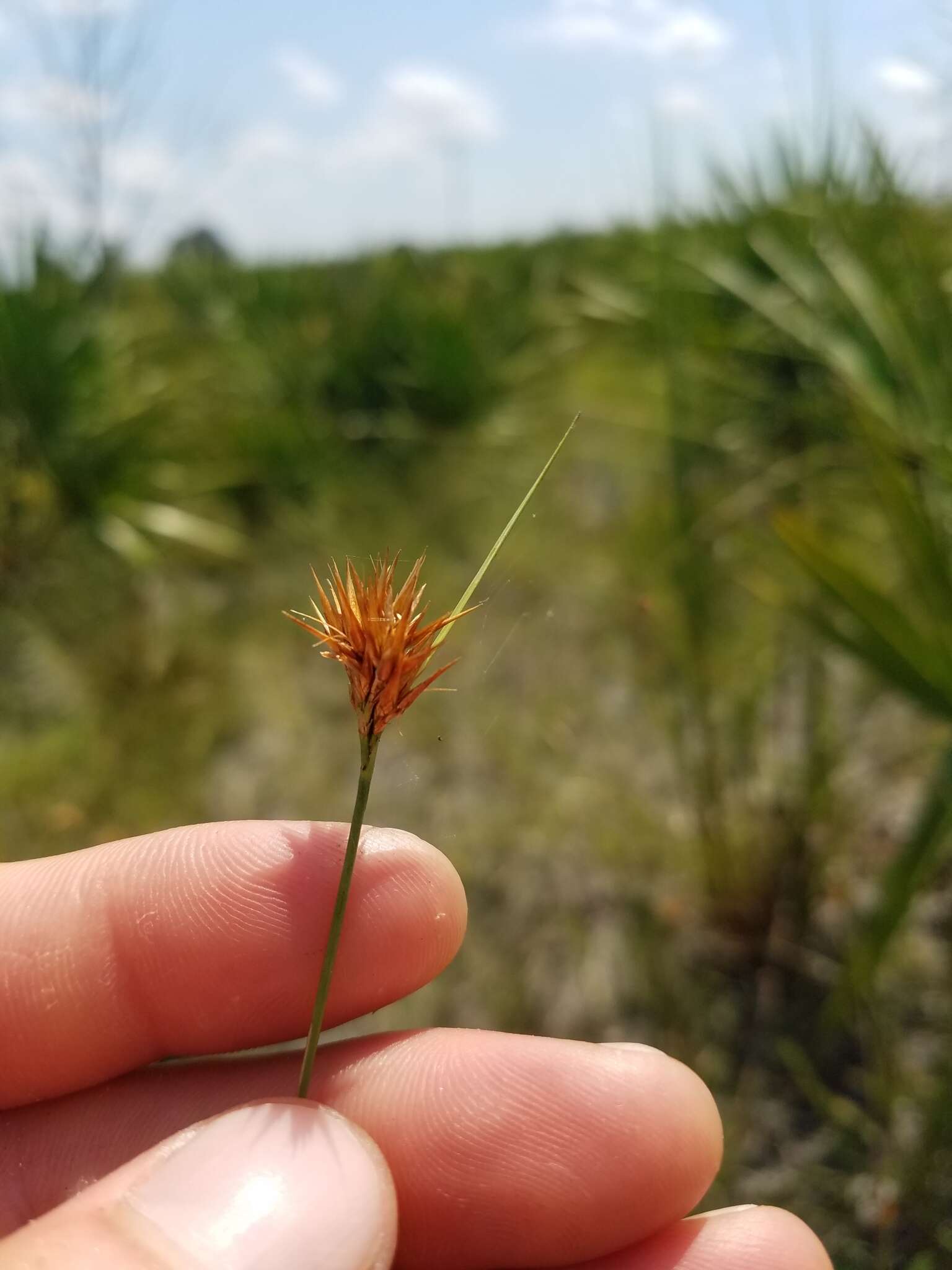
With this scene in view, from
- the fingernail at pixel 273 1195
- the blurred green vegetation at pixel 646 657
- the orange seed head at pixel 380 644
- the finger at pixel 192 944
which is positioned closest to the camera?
the orange seed head at pixel 380 644

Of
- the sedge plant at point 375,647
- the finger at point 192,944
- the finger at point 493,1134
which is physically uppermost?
the sedge plant at point 375,647

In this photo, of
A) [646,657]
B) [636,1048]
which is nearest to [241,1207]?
[636,1048]

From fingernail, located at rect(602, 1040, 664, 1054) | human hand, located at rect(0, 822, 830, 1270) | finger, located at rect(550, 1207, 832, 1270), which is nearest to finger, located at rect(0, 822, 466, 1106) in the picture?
human hand, located at rect(0, 822, 830, 1270)

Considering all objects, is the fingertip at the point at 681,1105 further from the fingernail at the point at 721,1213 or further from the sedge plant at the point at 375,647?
the sedge plant at the point at 375,647

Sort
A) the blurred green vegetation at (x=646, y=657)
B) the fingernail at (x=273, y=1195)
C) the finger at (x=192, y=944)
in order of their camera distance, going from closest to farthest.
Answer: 1. the fingernail at (x=273, y=1195)
2. the finger at (x=192, y=944)
3. the blurred green vegetation at (x=646, y=657)

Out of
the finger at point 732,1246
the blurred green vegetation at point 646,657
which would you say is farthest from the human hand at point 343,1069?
the blurred green vegetation at point 646,657

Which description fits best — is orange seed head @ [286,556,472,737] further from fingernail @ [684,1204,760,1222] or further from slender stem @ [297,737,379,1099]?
fingernail @ [684,1204,760,1222]

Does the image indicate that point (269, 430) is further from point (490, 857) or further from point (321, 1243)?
point (321, 1243)

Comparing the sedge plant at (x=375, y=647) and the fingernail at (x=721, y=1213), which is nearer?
the sedge plant at (x=375, y=647)

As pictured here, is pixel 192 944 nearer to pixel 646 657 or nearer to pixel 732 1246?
pixel 732 1246
